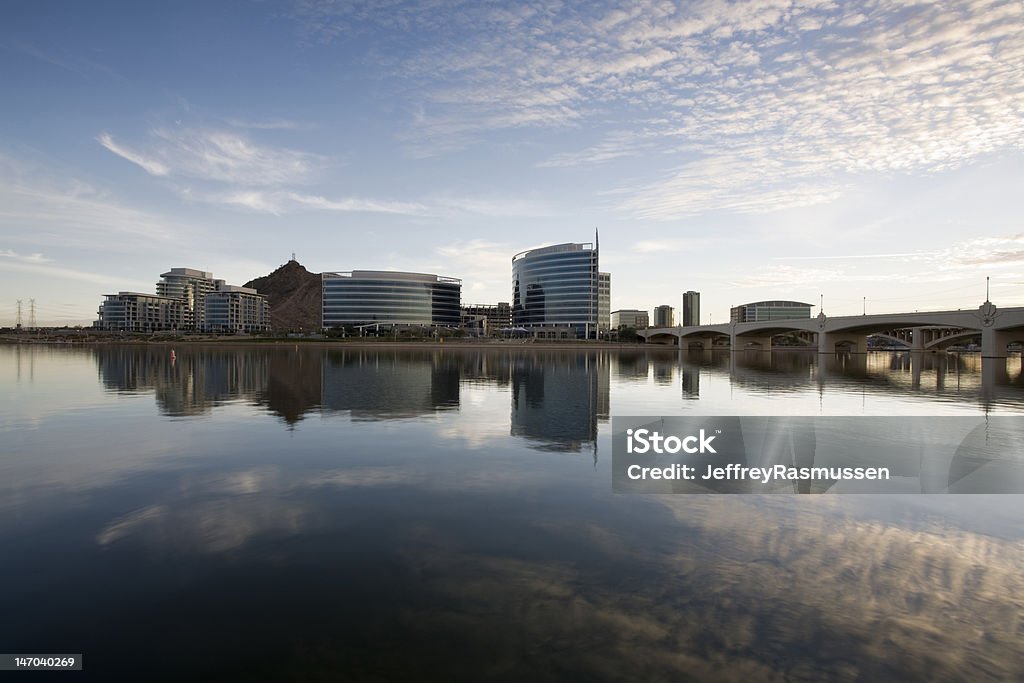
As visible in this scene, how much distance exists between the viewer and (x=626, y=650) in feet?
23.9

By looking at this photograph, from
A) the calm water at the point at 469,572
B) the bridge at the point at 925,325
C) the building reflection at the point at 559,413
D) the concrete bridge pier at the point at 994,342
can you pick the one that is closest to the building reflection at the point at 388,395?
the building reflection at the point at 559,413

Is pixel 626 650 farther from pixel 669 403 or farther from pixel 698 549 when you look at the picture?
pixel 669 403

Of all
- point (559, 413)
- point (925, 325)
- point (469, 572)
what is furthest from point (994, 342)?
point (469, 572)

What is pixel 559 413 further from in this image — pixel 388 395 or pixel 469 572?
pixel 469 572

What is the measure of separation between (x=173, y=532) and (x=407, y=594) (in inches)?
247

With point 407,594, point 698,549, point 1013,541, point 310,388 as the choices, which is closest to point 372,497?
point 407,594

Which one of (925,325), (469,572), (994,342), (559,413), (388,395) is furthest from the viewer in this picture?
(925,325)

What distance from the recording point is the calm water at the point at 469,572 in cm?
713

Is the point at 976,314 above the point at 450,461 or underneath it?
above

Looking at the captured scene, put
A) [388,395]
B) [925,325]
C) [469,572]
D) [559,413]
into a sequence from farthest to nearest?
1. [925,325]
2. [388,395]
3. [559,413]
4. [469,572]

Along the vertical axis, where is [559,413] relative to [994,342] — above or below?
below

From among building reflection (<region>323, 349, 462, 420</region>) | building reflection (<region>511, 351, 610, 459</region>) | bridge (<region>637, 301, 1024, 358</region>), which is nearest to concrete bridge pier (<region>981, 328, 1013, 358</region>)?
bridge (<region>637, 301, 1024, 358</region>)

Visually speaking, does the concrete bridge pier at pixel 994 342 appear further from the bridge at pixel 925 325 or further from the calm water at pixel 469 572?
the calm water at pixel 469 572

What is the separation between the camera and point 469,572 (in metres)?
9.57
